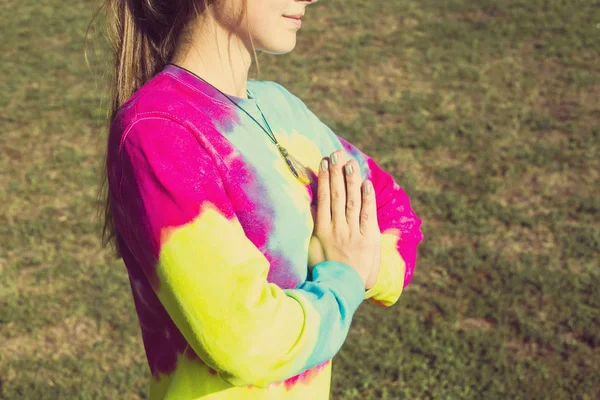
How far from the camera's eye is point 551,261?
4824 millimetres

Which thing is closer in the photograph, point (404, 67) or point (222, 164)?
point (222, 164)

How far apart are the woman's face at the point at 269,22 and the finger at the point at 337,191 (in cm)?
26

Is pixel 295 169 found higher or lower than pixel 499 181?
higher

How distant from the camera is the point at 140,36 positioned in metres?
1.67

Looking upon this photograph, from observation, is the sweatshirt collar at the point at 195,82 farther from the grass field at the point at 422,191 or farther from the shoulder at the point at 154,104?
the grass field at the point at 422,191

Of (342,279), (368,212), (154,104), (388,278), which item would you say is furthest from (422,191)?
(154,104)

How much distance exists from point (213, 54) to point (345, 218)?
426 millimetres

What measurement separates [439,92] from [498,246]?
2.36m

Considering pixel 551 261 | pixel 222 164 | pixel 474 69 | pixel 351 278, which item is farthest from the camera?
pixel 474 69

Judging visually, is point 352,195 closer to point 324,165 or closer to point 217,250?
point 324,165

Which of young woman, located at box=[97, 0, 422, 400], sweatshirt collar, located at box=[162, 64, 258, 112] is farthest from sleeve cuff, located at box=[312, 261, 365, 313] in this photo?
sweatshirt collar, located at box=[162, 64, 258, 112]

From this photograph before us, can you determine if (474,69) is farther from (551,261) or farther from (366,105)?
(551,261)

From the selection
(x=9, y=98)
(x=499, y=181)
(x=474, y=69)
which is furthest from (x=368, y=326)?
(x=9, y=98)

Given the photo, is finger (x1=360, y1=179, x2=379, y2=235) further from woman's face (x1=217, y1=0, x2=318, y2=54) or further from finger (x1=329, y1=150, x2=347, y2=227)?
woman's face (x1=217, y1=0, x2=318, y2=54)
